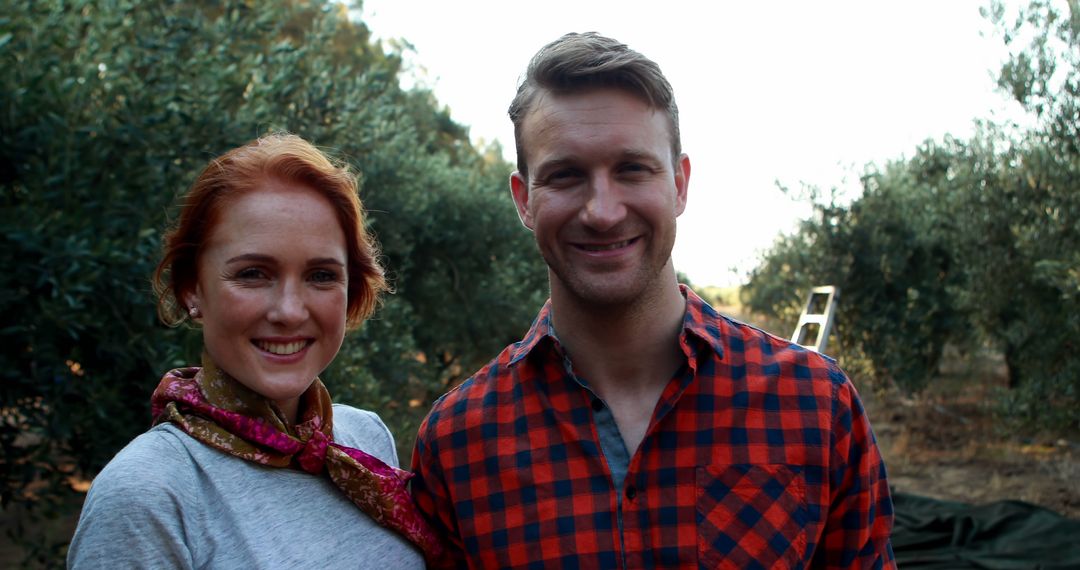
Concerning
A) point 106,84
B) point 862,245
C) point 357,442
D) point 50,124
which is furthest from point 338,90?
point 862,245

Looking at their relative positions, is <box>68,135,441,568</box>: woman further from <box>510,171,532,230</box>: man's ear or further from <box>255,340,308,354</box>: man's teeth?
<box>510,171,532,230</box>: man's ear

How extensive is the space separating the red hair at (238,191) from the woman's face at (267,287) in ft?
0.07

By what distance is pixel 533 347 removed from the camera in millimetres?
2293

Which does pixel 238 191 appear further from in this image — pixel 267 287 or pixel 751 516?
pixel 751 516

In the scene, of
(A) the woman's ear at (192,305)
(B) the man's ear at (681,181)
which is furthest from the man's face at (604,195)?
(A) the woman's ear at (192,305)

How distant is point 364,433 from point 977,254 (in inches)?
326

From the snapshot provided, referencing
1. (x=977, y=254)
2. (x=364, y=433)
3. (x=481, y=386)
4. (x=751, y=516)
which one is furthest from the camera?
(x=977, y=254)

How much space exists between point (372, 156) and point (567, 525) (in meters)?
5.95

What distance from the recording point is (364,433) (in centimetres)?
250

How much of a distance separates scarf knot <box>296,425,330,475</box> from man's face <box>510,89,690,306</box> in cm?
68

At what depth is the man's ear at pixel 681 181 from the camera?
2314 millimetres

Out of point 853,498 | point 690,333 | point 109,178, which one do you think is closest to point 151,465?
point 690,333

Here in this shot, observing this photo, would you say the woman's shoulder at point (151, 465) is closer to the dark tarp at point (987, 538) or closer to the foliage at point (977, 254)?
the dark tarp at point (987, 538)

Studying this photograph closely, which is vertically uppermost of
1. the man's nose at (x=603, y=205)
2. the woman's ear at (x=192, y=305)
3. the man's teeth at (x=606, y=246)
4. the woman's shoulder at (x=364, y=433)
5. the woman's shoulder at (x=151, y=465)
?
the man's nose at (x=603, y=205)
